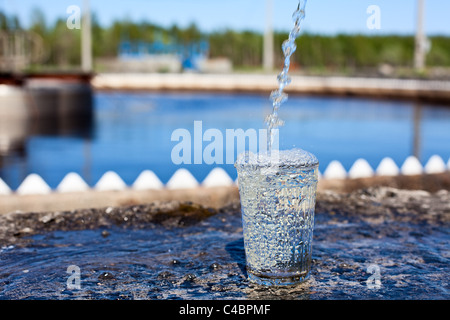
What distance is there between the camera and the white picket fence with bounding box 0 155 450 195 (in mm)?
5906

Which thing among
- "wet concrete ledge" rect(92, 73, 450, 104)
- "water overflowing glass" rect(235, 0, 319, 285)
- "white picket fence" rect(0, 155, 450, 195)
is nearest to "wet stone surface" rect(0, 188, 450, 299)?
"water overflowing glass" rect(235, 0, 319, 285)

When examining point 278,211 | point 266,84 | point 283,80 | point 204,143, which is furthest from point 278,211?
point 266,84

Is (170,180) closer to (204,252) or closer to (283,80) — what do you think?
(204,252)

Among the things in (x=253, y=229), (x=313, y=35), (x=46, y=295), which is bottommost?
(x=46, y=295)

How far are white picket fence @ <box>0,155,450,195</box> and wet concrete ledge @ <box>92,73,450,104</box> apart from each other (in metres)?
22.8

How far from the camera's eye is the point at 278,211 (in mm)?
3734

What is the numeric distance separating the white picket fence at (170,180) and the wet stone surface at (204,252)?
12.1 inches

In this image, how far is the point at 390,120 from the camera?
18.1 meters

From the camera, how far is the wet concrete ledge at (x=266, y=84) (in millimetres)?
30767

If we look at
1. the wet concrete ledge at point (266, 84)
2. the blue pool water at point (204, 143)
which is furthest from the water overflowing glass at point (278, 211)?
the wet concrete ledge at point (266, 84)

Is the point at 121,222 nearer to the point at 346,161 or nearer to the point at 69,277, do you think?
the point at 69,277
